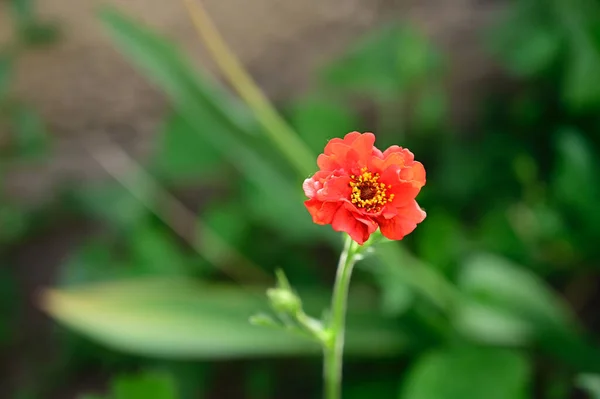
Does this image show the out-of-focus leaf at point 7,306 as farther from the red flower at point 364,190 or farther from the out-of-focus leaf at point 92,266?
the red flower at point 364,190

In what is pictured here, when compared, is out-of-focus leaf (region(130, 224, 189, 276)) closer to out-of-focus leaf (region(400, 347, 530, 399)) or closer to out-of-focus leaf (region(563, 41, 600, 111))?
out-of-focus leaf (region(400, 347, 530, 399))

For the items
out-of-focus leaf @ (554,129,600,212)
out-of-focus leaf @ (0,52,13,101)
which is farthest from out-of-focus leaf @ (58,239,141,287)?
out-of-focus leaf @ (554,129,600,212)

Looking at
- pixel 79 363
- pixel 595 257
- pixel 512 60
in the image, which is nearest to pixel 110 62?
pixel 79 363

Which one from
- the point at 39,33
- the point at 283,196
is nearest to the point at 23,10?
the point at 39,33

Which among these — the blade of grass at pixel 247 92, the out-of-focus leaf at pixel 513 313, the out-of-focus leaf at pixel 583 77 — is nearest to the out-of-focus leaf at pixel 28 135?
the blade of grass at pixel 247 92

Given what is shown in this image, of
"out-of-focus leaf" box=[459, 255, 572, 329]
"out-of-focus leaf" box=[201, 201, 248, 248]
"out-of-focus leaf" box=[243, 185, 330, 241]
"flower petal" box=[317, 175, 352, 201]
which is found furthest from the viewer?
"out-of-focus leaf" box=[201, 201, 248, 248]

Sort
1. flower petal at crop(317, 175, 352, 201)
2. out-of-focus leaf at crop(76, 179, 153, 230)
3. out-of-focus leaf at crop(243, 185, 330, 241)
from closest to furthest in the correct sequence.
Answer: flower petal at crop(317, 175, 352, 201) < out-of-focus leaf at crop(243, 185, 330, 241) < out-of-focus leaf at crop(76, 179, 153, 230)

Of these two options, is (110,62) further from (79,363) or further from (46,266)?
(79,363)

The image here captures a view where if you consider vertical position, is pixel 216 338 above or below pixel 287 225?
below
